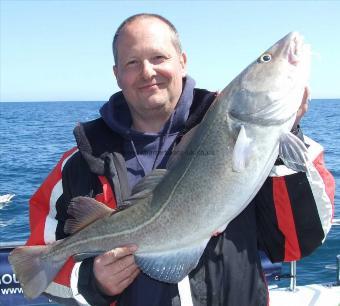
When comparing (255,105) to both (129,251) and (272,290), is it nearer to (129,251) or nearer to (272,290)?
(129,251)

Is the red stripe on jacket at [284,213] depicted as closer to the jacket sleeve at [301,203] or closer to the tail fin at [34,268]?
the jacket sleeve at [301,203]

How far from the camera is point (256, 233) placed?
130 inches

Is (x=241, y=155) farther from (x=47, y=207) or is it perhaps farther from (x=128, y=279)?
Result: (x=47, y=207)

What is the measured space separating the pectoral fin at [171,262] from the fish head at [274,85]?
0.87 m

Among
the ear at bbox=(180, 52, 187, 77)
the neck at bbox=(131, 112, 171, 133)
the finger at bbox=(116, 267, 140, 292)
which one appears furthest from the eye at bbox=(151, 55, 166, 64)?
the finger at bbox=(116, 267, 140, 292)

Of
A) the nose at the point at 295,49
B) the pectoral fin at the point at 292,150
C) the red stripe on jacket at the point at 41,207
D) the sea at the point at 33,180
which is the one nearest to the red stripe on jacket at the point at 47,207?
the red stripe on jacket at the point at 41,207

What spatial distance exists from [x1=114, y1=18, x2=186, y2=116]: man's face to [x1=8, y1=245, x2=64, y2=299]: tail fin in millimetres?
1271

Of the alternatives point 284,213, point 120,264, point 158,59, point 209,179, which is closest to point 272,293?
point 284,213

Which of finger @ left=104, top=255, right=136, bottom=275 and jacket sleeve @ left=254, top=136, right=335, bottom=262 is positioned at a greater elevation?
jacket sleeve @ left=254, top=136, right=335, bottom=262

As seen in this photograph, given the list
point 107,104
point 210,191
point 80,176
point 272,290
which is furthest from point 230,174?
point 272,290

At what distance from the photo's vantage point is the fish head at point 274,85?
2807 millimetres

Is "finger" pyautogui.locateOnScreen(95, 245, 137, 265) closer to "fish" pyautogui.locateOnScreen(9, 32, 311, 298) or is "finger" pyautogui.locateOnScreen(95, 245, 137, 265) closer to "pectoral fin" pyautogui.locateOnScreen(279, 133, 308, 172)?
"fish" pyautogui.locateOnScreen(9, 32, 311, 298)

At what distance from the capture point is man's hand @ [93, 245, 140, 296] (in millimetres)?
2982

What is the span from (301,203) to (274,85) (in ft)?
2.59
